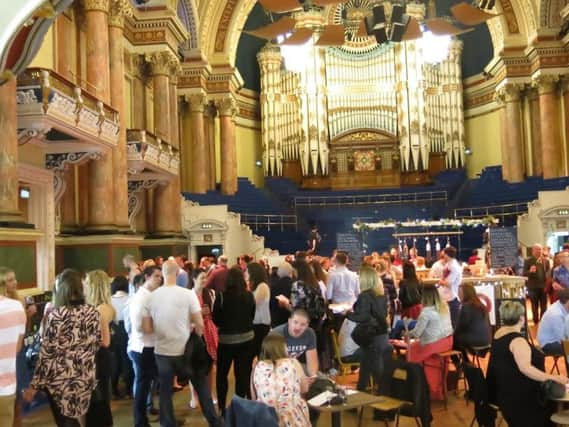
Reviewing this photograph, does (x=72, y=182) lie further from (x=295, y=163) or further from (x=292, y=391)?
(x=295, y=163)

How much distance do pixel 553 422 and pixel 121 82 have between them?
550 inches

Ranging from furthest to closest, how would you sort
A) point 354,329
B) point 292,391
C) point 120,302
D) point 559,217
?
point 559,217 → point 120,302 → point 354,329 → point 292,391

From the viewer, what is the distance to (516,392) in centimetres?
536

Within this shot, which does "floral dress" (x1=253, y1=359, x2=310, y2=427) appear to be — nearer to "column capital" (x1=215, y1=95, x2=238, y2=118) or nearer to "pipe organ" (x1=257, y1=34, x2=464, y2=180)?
"column capital" (x1=215, y1=95, x2=238, y2=118)

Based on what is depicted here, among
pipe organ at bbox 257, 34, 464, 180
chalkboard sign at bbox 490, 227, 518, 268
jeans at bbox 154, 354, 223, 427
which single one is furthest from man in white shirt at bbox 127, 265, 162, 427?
pipe organ at bbox 257, 34, 464, 180

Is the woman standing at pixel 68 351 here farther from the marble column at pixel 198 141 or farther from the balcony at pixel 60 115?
the marble column at pixel 198 141

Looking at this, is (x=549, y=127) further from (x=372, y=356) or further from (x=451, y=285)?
(x=372, y=356)

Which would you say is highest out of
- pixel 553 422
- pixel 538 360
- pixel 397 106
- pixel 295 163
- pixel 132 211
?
pixel 397 106

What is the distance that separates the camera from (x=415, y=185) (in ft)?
104

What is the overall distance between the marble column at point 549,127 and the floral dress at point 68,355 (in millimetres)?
23374

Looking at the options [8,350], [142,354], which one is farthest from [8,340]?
[142,354]

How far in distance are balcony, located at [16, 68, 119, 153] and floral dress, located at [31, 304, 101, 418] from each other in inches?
264

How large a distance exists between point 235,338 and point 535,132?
2378 cm

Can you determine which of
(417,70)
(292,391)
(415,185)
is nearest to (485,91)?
(417,70)
